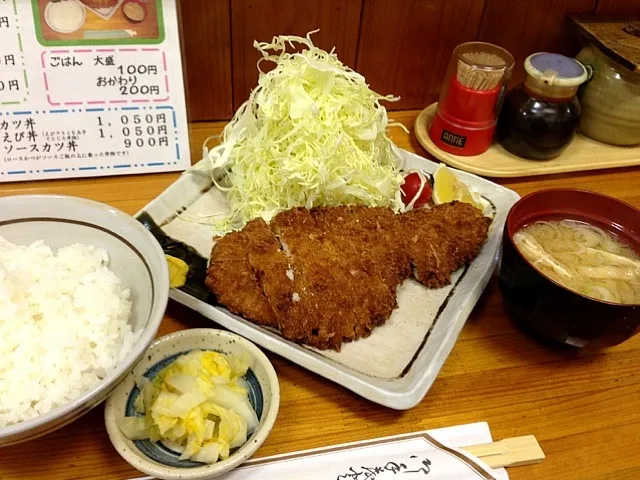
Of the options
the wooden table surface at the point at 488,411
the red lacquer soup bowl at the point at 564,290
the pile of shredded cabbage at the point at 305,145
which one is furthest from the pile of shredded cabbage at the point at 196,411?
the red lacquer soup bowl at the point at 564,290

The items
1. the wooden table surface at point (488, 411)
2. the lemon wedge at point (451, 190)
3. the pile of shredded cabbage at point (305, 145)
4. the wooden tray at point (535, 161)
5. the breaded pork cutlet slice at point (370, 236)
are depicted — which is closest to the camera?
the wooden table surface at point (488, 411)

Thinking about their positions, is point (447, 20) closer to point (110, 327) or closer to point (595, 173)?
point (595, 173)

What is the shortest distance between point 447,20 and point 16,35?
1475 mm

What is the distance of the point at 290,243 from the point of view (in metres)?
1.56

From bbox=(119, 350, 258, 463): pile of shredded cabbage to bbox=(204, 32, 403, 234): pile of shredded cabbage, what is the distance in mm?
616

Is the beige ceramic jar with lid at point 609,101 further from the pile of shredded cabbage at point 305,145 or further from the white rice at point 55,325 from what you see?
the white rice at point 55,325

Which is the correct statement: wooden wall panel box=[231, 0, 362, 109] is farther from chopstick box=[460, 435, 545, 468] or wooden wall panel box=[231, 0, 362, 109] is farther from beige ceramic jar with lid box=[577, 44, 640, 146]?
chopstick box=[460, 435, 545, 468]

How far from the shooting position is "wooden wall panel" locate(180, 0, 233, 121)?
1943mm

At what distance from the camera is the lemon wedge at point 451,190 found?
1891mm

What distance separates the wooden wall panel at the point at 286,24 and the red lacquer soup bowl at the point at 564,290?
979 millimetres

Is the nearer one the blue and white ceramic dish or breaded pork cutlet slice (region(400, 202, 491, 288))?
the blue and white ceramic dish

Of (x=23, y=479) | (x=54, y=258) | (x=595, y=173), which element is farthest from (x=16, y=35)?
(x=595, y=173)

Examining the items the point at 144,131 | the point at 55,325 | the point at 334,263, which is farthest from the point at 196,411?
the point at 144,131

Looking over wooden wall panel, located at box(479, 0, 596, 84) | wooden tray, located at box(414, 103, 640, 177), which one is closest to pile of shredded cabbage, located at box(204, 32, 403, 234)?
wooden tray, located at box(414, 103, 640, 177)
